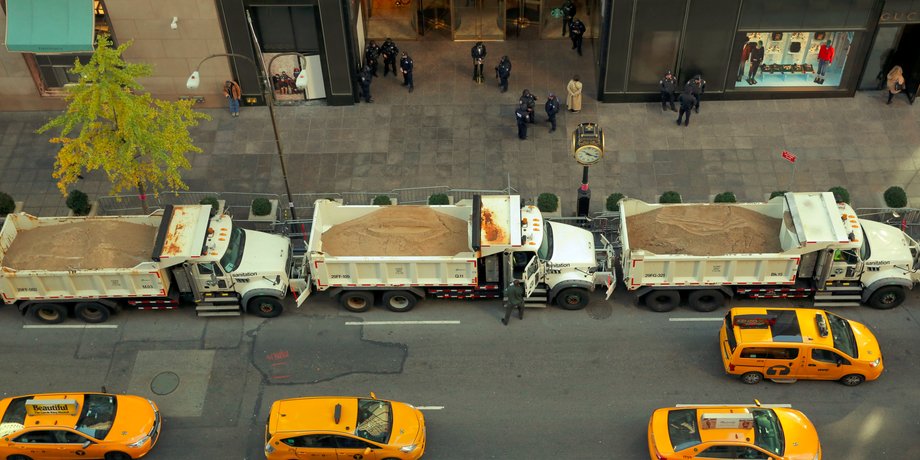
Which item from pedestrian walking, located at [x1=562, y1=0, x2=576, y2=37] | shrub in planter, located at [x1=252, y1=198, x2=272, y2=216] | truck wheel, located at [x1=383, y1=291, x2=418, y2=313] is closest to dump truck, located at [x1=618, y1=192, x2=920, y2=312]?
truck wheel, located at [x1=383, y1=291, x2=418, y2=313]

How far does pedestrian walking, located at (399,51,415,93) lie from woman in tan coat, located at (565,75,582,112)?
5820 mm

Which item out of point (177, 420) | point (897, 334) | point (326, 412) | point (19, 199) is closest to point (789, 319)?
point (897, 334)

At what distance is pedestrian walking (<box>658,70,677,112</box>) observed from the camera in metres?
30.0

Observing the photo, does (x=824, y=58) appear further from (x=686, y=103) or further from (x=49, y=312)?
(x=49, y=312)

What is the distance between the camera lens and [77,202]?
26.8 m

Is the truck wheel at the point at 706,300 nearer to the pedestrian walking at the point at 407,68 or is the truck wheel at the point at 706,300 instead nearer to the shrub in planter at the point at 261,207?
the shrub in planter at the point at 261,207

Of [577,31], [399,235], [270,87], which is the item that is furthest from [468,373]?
[577,31]

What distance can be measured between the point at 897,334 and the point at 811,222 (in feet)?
12.9

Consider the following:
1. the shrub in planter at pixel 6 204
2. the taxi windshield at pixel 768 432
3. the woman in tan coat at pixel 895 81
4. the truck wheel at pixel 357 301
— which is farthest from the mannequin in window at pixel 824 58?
the shrub in planter at pixel 6 204

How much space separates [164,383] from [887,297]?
19190mm

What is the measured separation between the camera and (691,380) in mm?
21781

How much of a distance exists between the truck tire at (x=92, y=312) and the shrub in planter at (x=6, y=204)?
5.69 meters

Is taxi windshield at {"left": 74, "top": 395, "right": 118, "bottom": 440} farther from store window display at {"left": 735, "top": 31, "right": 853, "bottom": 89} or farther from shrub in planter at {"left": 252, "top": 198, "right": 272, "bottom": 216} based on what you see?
store window display at {"left": 735, "top": 31, "right": 853, "bottom": 89}

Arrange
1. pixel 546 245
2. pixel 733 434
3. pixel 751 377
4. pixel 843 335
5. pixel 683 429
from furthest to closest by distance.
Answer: pixel 546 245
pixel 751 377
pixel 843 335
pixel 683 429
pixel 733 434
